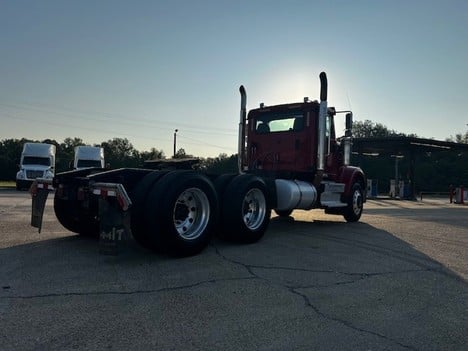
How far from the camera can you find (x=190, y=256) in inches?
255

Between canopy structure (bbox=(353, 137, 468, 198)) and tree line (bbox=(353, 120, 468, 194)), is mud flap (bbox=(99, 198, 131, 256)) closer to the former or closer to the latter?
canopy structure (bbox=(353, 137, 468, 198))

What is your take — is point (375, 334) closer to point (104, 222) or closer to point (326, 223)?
point (104, 222)

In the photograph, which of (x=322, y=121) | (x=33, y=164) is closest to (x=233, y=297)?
(x=322, y=121)

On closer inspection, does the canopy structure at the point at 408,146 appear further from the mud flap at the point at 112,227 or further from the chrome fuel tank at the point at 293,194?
the mud flap at the point at 112,227

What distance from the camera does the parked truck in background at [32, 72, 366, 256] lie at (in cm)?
604

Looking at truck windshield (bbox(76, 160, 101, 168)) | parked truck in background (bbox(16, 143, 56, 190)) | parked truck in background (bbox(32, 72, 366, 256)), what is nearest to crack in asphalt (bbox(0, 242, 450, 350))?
parked truck in background (bbox(32, 72, 366, 256))

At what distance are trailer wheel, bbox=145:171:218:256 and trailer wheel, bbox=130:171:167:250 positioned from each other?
7 cm

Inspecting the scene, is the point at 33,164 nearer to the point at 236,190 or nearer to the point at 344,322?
the point at 236,190

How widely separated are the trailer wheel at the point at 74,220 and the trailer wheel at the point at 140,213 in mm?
1642

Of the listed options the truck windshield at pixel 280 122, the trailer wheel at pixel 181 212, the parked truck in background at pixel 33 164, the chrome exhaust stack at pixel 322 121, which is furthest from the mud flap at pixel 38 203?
the parked truck in background at pixel 33 164

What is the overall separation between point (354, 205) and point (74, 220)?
721 cm

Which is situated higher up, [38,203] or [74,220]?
[38,203]

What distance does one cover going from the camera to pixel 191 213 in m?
6.75

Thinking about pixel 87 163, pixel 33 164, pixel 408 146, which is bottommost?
pixel 33 164
